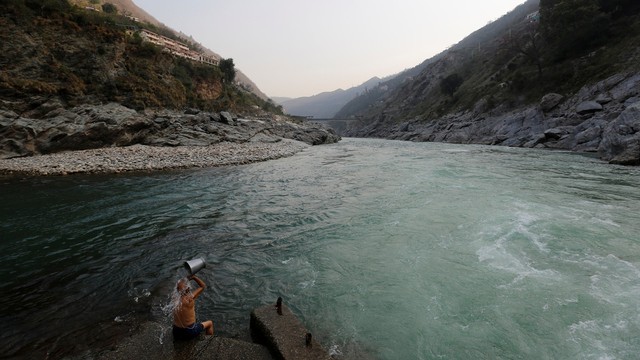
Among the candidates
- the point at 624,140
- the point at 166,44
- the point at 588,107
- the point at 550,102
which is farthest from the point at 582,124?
the point at 166,44

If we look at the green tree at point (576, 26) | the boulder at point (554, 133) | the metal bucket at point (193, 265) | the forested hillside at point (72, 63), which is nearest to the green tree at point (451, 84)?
the green tree at point (576, 26)

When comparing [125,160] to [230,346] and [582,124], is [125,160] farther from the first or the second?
[582,124]

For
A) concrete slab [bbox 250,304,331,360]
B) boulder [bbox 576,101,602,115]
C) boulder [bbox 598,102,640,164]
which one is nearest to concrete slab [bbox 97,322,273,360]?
concrete slab [bbox 250,304,331,360]

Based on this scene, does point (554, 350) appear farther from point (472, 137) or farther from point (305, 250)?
point (472, 137)

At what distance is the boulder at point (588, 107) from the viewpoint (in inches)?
1400

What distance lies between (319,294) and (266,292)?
1246 mm

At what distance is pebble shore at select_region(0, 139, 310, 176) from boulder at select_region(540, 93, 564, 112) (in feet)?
120

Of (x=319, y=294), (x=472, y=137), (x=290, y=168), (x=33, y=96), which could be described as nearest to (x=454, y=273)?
(x=319, y=294)

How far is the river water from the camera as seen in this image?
5.81 meters

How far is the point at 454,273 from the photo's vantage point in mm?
8086

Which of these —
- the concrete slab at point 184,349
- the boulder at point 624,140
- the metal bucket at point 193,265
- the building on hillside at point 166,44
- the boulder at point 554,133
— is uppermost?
the building on hillside at point 166,44

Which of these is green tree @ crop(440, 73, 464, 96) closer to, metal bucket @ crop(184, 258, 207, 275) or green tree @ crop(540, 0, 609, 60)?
green tree @ crop(540, 0, 609, 60)

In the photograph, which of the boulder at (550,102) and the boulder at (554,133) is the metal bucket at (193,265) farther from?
the boulder at (550,102)

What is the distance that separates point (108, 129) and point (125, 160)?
27.5 feet
